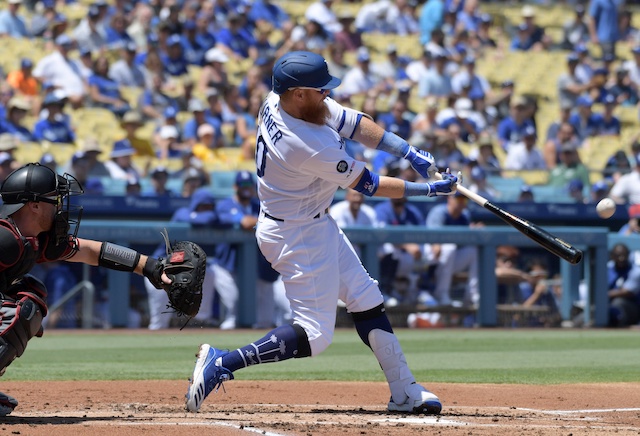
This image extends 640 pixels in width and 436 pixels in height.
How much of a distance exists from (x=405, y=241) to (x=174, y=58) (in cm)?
498

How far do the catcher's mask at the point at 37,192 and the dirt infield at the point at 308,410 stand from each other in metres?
0.85

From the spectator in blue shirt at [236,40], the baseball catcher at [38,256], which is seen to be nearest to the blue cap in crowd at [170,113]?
the spectator in blue shirt at [236,40]

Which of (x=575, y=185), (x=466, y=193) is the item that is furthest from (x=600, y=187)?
(x=466, y=193)

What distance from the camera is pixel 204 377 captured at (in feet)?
16.3

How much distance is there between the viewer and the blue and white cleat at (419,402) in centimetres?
518

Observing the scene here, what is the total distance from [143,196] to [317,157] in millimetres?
7295

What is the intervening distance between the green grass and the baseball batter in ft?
5.81

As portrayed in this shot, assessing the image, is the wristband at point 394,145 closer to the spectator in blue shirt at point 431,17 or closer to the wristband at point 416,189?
the wristband at point 416,189

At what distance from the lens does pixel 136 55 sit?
48.6 feet

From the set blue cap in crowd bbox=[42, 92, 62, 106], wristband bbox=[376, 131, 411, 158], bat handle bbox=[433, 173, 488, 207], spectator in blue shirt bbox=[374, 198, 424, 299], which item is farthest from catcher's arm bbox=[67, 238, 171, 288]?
blue cap in crowd bbox=[42, 92, 62, 106]

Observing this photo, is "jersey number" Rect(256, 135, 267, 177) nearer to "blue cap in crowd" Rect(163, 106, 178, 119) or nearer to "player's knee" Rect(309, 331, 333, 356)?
"player's knee" Rect(309, 331, 333, 356)

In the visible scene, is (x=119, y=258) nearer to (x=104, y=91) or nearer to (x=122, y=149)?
(x=122, y=149)

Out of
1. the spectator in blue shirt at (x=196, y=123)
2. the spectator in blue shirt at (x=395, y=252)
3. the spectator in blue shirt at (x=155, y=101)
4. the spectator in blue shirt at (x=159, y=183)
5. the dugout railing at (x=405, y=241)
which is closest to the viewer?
the dugout railing at (x=405, y=241)

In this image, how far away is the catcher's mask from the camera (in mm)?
4598
